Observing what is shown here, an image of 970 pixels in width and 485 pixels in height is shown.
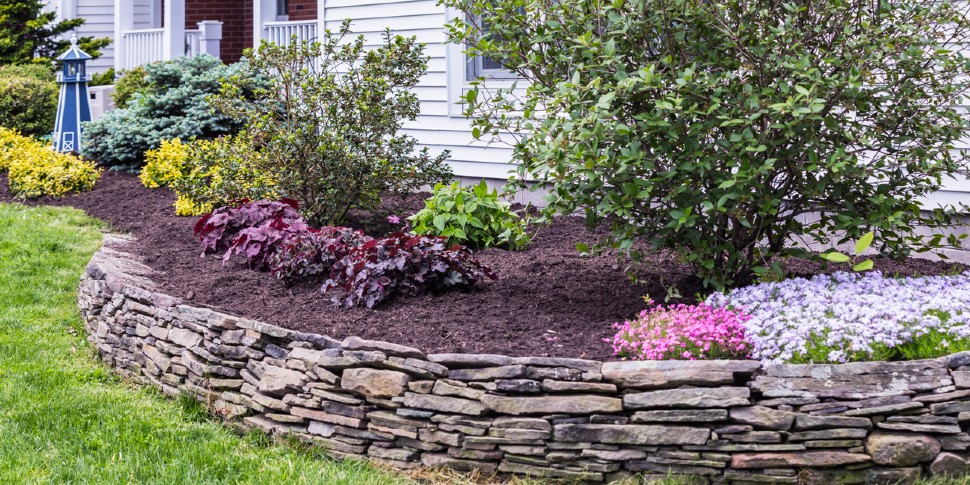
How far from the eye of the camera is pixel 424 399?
3877 mm

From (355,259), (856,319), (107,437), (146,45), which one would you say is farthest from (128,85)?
(856,319)

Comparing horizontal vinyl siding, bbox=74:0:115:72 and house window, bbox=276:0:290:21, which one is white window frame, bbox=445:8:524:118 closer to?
house window, bbox=276:0:290:21

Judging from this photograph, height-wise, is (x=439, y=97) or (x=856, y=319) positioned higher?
(x=439, y=97)

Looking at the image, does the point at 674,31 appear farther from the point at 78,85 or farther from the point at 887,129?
the point at 78,85

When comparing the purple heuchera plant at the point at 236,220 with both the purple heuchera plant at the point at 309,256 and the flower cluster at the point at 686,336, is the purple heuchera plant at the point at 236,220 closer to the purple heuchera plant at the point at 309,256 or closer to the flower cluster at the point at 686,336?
the purple heuchera plant at the point at 309,256

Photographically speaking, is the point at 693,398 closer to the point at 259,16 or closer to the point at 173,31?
the point at 259,16

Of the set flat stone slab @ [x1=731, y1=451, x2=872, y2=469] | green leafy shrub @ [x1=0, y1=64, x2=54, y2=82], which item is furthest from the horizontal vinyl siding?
flat stone slab @ [x1=731, y1=451, x2=872, y2=469]

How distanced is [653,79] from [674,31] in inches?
24.2

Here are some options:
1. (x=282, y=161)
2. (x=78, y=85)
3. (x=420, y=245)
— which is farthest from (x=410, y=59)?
(x=78, y=85)

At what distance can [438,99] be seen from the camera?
347 inches

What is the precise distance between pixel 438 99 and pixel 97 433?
5236 mm

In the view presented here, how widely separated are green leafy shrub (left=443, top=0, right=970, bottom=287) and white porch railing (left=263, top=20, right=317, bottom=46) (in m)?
7.42

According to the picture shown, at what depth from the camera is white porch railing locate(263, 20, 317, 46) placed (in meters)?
11.8

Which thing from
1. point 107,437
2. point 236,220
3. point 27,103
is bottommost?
point 107,437
